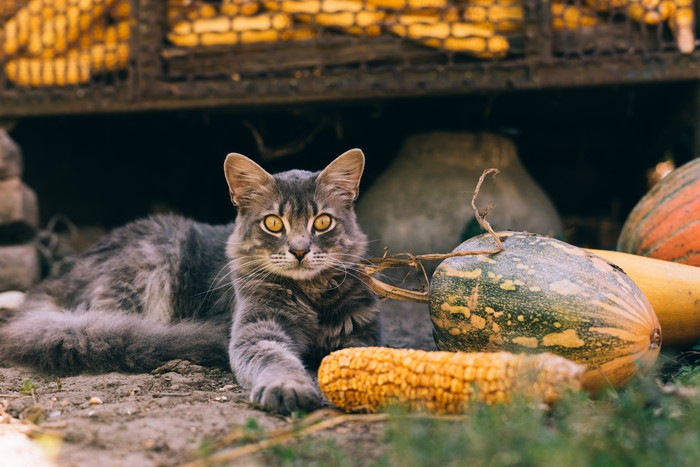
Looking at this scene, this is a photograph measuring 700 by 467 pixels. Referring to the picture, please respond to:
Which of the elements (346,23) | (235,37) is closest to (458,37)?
(346,23)

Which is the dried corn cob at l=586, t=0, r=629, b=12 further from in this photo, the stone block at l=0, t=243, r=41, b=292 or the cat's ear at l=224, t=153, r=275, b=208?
the stone block at l=0, t=243, r=41, b=292

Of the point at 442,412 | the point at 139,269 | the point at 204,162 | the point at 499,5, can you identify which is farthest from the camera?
the point at 204,162

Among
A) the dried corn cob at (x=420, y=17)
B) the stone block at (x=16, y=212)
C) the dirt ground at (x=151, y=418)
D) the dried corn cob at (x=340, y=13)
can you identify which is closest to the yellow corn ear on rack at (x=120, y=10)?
the dried corn cob at (x=340, y=13)

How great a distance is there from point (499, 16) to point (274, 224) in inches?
93.8

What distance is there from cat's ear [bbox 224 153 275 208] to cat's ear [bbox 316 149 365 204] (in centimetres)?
26

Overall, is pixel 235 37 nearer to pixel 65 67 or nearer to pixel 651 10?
pixel 65 67

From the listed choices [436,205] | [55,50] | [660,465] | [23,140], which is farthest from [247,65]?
[660,465]

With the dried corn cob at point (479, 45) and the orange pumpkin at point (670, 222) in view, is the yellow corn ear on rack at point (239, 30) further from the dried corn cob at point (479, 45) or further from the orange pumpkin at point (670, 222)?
the orange pumpkin at point (670, 222)

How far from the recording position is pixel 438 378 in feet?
7.34

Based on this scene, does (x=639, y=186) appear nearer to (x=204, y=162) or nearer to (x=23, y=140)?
(x=204, y=162)

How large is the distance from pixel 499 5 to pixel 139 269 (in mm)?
2799

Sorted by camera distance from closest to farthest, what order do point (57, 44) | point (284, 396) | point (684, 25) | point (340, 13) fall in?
1. point (284, 396)
2. point (684, 25)
3. point (340, 13)
4. point (57, 44)

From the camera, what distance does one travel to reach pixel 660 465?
1597 millimetres

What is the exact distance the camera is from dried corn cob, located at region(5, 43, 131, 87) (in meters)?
4.89
